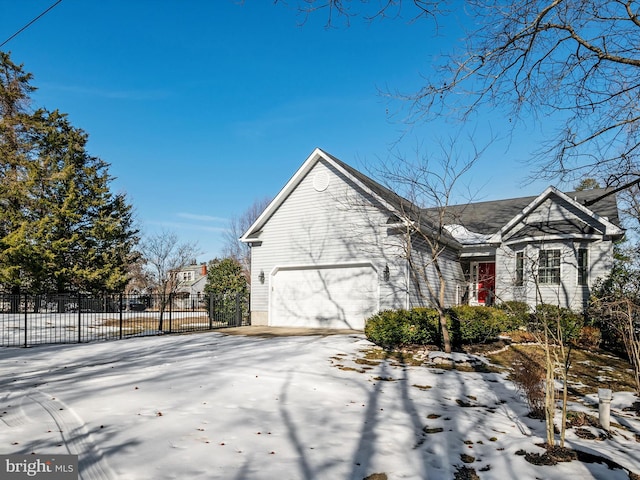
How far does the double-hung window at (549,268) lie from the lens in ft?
50.0

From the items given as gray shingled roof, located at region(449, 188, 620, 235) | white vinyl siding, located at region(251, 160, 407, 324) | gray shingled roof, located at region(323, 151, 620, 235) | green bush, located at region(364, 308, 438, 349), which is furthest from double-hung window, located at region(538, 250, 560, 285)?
green bush, located at region(364, 308, 438, 349)

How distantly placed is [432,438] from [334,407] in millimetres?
1534

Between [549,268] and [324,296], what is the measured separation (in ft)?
28.5

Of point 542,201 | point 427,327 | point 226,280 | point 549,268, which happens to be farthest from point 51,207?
point 549,268

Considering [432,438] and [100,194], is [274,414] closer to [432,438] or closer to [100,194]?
[432,438]

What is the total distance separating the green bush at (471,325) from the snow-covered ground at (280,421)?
2.49 meters

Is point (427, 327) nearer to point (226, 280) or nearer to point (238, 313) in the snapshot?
point (238, 313)

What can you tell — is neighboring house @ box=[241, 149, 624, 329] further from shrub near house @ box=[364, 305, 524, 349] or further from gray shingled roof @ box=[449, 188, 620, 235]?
shrub near house @ box=[364, 305, 524, 349]

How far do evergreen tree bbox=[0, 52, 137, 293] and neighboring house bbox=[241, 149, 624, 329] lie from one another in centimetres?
1531

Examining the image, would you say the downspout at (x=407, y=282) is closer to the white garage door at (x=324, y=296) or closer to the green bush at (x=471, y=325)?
the white garage door at (x=324, y=296)

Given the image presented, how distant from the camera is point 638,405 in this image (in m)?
6.76

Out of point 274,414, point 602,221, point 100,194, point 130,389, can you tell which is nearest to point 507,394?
point 274,414

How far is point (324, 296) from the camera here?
15633 millimetres

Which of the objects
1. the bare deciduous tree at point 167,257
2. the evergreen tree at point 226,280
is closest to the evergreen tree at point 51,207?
the bare deciduous tree at point 167,257
